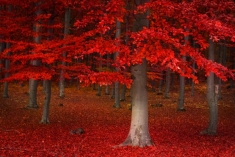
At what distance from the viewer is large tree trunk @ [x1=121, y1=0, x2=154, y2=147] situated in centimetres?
1184

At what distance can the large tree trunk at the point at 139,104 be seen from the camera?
1184cm

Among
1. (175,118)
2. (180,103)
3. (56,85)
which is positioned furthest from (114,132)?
(56,85)

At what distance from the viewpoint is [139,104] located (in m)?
11.8

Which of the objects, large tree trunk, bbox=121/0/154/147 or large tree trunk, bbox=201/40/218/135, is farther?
large tree trunk, bbox=201/40/218/135

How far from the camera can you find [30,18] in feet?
57.1

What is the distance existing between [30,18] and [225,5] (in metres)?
10.6

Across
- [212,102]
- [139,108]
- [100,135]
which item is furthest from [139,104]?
[212,102]

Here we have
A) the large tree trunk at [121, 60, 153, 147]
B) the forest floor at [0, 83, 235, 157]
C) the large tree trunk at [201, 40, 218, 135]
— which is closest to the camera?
the forest floor at [0, 83, 235, 157]

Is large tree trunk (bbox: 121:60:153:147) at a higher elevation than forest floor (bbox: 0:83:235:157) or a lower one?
higher

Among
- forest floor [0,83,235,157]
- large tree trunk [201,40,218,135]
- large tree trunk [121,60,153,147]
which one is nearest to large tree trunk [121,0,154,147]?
large tree trunk [121,60,153,147]

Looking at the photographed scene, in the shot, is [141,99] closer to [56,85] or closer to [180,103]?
[180,103]

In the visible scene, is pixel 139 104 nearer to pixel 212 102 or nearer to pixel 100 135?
pixel 100 135

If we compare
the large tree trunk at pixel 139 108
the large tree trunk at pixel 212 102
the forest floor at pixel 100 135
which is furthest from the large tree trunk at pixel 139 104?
the large tree trunk at pixel 212 102

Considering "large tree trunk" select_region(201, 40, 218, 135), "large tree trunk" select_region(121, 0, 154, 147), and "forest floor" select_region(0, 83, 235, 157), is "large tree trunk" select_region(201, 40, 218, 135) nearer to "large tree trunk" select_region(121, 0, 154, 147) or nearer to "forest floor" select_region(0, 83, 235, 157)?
"forest floor" select_region(0, 83, 235, 157)
